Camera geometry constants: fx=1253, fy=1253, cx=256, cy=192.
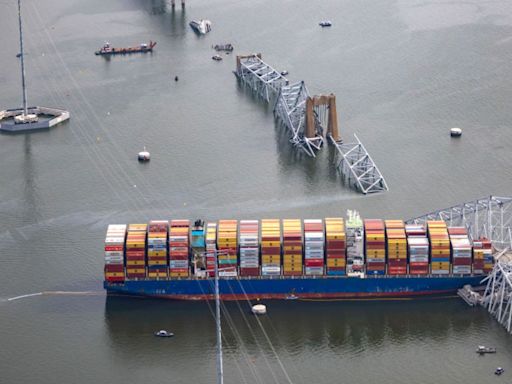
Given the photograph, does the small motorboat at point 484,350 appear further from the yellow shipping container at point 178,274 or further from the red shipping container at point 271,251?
the yellow shipping container at point 178,274

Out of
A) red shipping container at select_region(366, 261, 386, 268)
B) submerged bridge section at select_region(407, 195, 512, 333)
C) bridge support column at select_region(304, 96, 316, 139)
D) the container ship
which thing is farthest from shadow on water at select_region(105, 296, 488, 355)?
bridge support column at select_region(304, 96, 316, 139)

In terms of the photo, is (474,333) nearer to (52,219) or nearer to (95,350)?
(95,350)

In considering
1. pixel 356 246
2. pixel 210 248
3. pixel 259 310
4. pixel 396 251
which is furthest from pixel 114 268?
pixel 396 251

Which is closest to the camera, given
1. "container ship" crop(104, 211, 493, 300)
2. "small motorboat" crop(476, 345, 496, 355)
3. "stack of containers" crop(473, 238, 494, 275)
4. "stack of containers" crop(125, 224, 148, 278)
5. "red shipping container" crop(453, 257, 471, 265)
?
"small motorboat" crop(476, 345, 496, 355)

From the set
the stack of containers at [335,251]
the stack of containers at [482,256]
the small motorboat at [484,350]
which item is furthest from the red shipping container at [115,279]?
the small motorboat at [484,350]

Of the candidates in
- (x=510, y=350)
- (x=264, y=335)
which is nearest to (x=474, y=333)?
(x=510, y=350)

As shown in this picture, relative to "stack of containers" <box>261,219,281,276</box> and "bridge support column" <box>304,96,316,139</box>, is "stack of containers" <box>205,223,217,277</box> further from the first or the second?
"bridge support column" <box>304,96,316,139</box>
